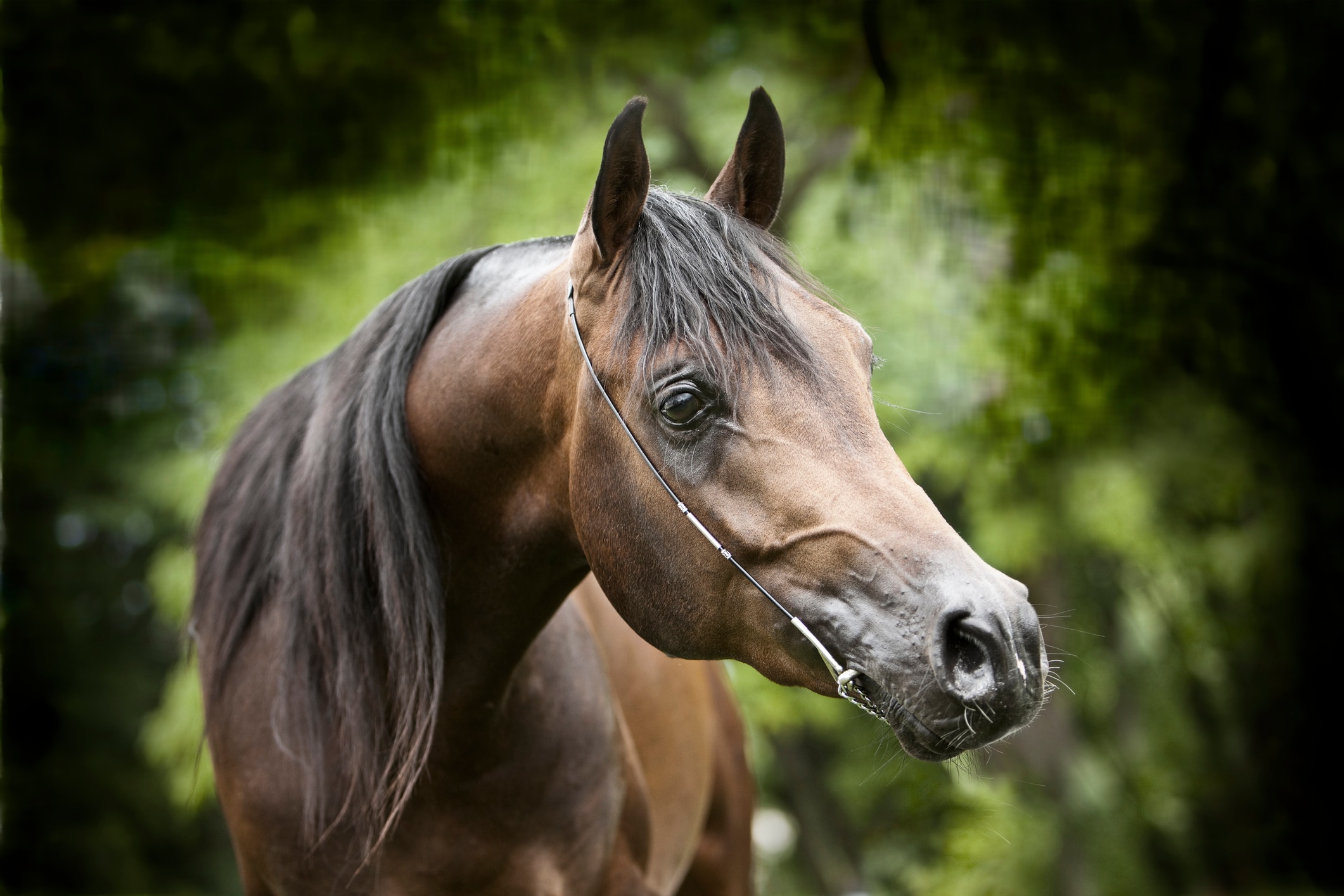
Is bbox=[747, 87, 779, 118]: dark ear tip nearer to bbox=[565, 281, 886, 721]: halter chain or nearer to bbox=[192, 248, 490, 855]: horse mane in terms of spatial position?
bbox=[565, 281, 886, 721]: halter chain

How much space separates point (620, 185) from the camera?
146 cm

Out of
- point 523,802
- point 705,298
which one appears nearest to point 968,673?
point 705,298

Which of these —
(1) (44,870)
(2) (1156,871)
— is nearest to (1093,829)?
(2) (1156,871)

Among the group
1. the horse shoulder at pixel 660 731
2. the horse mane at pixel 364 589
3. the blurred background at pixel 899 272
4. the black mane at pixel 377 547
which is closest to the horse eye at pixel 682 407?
the black mane at pixel 377 547

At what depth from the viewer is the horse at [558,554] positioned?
1239 mm

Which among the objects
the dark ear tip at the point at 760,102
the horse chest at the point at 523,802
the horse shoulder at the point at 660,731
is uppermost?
the dark ear tip at the point at 760,102

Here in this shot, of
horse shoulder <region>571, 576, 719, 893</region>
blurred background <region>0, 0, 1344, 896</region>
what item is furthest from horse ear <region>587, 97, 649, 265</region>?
blurred background <region>0, 0, 1344, 896</region>

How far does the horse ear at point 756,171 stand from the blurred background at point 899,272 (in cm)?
103

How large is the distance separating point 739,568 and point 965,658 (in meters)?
0.32

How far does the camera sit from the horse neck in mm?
1547

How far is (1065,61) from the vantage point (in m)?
3.70

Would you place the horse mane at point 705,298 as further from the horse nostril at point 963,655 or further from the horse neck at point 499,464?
the horse nostril at point 963,655

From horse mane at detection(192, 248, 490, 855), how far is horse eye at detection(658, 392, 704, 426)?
0.50 m

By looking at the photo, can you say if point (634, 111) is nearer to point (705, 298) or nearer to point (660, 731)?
point (705, 298)
